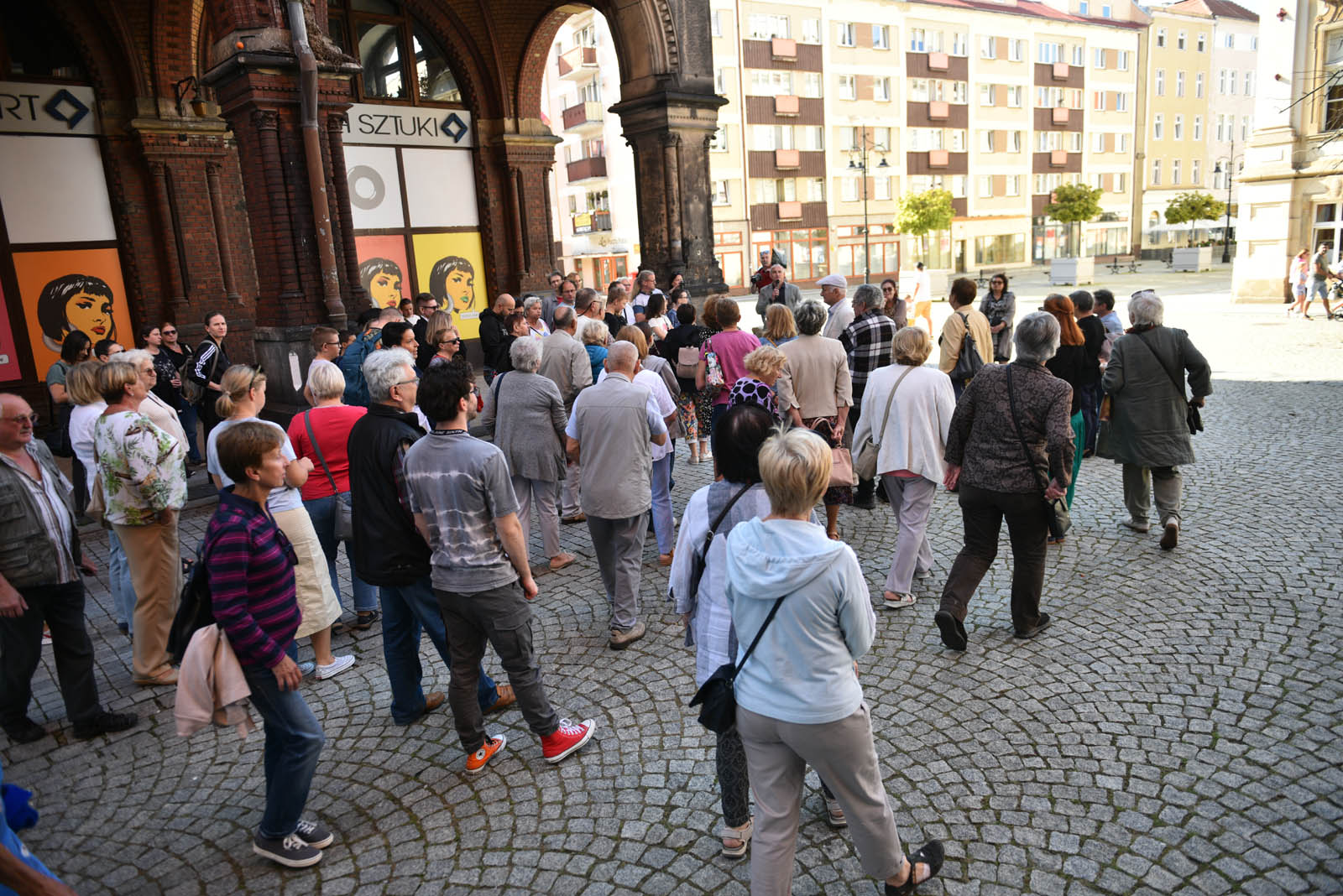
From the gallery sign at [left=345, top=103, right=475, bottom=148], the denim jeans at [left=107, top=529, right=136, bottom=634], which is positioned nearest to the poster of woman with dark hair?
the gallery sign at [left=345, top=103, right=475, bottom=148]

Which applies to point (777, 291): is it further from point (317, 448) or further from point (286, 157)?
point (317, 448)

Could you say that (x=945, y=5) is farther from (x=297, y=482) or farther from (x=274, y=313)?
(x=297, y=482)

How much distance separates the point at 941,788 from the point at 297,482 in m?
3.29

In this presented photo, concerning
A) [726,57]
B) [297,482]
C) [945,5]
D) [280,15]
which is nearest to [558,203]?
[726,57]

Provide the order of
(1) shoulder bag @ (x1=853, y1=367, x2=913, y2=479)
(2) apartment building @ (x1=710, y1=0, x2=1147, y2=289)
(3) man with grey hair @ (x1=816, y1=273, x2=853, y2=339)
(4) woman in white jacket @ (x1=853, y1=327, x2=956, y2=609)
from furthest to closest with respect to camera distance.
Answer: (2) apartment building @ (x1=710, y1=0, x2=1147, y2=289)
(3) man with grey hair @ (x1=816, y1=273, x2=853, y2=339)
(1) shoulder bag @ (x1=853, y1=367, x2=913, y2=479)
(4) woman in white jacket @ (x1=853, y1=327, x2=956, y2=609)

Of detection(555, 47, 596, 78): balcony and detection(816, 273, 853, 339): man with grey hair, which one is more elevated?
detection(555, 47, 596, 78): balcony

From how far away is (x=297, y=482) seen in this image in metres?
4.12

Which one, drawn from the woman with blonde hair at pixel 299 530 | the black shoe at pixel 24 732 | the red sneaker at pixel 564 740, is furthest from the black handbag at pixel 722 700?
the black shoe at pixel 24 732

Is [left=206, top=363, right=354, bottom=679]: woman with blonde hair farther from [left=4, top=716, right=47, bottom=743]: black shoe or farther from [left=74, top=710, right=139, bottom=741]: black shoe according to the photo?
[left=4, top=716, right=47, bottom=743]: black shoe

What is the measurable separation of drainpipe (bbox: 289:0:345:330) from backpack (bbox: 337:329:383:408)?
1.94 metres

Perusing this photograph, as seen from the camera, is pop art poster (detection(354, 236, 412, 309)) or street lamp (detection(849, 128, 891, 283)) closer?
pop art poster (detection(354, 236, 412, 309))

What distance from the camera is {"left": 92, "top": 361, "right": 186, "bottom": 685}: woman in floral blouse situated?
460 cm

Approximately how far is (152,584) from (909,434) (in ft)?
15.1

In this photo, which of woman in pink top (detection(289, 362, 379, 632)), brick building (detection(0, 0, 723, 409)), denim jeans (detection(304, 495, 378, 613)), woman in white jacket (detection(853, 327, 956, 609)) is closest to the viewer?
woman in pink top (detection(289, 362, 379, 632))
